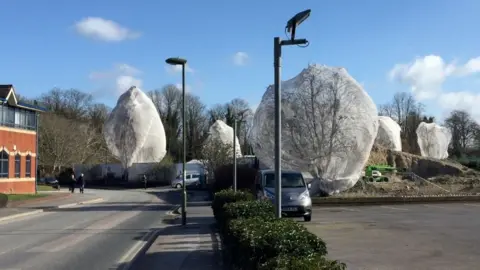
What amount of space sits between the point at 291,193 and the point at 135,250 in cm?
848

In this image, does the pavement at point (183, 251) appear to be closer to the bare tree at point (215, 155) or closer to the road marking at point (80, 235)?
the road marking at point (80, 235)

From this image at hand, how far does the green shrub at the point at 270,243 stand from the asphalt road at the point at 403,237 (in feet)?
10.2

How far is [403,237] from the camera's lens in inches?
606

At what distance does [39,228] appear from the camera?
20.1 m

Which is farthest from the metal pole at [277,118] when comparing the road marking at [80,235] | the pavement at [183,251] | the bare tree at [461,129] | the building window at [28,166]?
the bare tree at [461,129]

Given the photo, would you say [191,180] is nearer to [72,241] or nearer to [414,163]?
[414,163]

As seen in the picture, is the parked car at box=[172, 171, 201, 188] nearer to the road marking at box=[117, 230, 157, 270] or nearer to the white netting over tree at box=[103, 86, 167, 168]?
the white netting over tree at box=[103, 86, 167, 168]

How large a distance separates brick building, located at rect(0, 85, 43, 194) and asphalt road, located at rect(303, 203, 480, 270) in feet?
86.9

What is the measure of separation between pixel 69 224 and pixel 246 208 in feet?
39.4

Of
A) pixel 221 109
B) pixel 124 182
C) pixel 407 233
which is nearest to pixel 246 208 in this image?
pixel 407 233

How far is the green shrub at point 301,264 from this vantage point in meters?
5.13

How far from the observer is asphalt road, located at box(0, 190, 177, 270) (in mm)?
11867

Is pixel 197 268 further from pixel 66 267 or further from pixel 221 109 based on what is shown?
pixel 221 109

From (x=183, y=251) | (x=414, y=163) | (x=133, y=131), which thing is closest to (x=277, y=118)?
(x=183, y=251)
